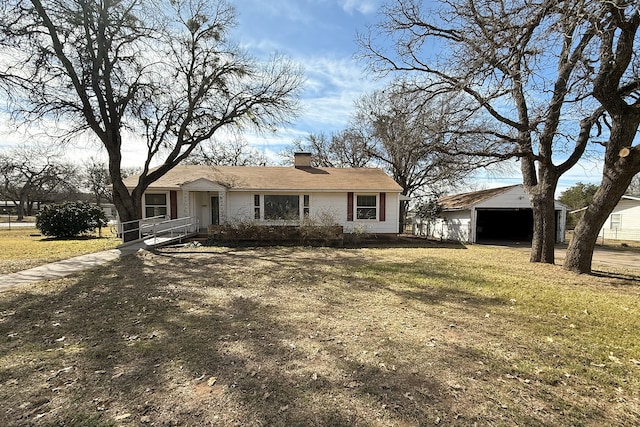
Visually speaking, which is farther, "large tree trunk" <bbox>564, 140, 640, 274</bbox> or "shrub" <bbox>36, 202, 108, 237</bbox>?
"shrub" <bbox>36, 202, 108, 237</bbox>

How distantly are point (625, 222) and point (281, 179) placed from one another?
75.0 ft

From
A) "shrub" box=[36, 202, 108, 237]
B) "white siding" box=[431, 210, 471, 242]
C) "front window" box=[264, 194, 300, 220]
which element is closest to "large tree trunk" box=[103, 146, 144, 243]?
"shrub" box=[36, 202, 108, 237]

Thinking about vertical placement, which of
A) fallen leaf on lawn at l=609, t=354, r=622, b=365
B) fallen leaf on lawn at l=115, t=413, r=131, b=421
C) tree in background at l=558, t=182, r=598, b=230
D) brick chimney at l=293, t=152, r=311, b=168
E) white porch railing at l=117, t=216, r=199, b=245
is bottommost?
fallen leaf on lawn at l=609, t=354, r=622, b=365

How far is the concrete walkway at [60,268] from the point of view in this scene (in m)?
7.01

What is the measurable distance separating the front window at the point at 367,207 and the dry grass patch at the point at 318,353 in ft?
31.0

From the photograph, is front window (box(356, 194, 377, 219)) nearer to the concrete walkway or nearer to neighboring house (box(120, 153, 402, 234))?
neighboring house (box(120, 153, 402, 234))

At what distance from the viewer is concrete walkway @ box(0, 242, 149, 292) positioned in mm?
7012

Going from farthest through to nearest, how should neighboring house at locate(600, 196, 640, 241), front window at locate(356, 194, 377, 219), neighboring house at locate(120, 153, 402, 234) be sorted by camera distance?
neighboring house at locate(600, 196, 640, 241)
front window at locate(356, 194, 377, 219)
neighboring house at locate(120, 153, 402, 234)

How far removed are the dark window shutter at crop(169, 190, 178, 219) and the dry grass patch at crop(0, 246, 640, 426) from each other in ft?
31.3

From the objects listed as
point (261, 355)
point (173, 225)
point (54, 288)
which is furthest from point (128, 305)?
point (173, 225)

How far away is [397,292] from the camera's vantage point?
6.46 metres

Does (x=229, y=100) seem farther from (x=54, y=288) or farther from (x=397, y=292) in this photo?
(x=397, y=292)

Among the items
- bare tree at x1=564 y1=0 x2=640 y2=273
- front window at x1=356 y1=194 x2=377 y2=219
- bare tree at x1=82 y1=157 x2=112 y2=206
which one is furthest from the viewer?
bare tree at x1=82 y1=157 x2=112 y2=206

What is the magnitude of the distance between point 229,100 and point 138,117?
412 cm
